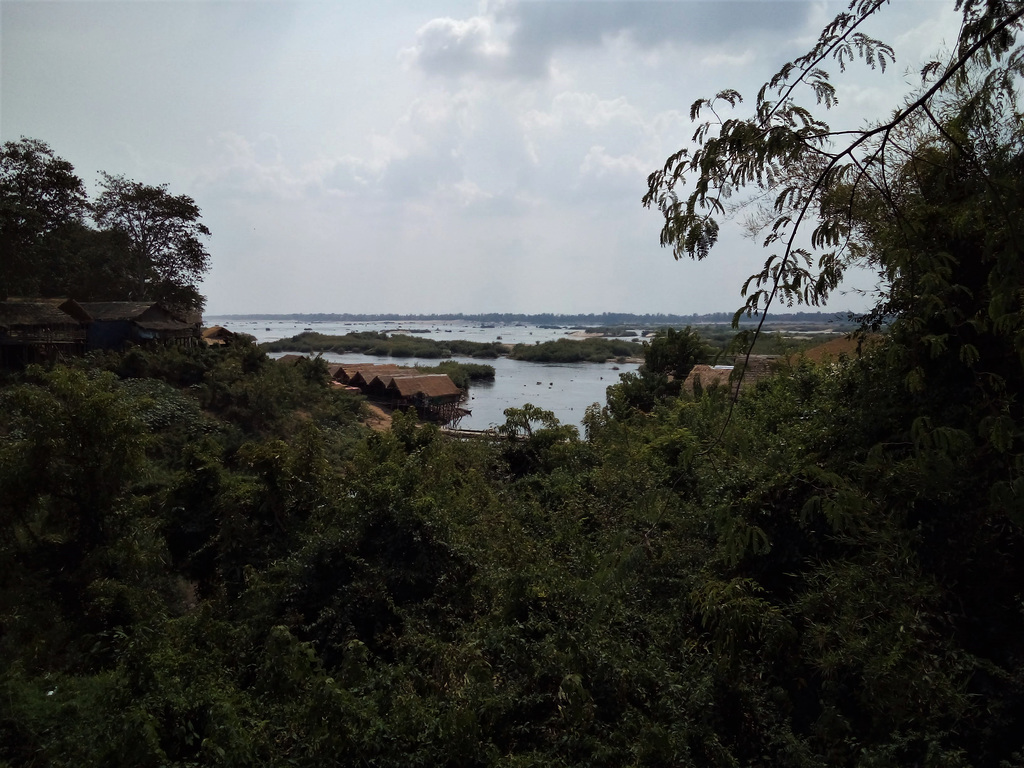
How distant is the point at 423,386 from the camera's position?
81.5 ft

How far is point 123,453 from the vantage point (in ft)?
21.4

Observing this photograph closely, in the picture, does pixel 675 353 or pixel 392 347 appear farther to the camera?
pixel 392 347

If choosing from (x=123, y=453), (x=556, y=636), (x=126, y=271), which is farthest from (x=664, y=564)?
(x=126, y=271)

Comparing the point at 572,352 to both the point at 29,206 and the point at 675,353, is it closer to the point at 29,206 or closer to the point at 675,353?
the point at 675,353

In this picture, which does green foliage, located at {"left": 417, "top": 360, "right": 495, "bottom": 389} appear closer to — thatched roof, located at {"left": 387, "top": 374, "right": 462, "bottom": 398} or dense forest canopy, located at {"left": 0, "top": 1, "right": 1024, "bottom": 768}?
thatched roof, located at {"left": 387, "top": 374, "right": 462, "bottom": 398}

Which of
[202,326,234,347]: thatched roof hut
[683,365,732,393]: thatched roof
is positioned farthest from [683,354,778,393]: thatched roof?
[202,326,234,347]: thatched roof hut

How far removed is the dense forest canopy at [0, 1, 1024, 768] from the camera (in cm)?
239

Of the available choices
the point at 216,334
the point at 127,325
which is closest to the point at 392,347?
the point at 216,334

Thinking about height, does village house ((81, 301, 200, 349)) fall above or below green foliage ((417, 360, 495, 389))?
above

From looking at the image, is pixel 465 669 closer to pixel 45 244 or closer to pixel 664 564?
pixel 664 564

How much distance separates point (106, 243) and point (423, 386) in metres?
11.8

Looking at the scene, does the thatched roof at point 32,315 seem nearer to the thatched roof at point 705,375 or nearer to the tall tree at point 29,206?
the tall tree at point 29,206

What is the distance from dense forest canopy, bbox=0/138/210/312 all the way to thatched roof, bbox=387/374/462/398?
25.8ft

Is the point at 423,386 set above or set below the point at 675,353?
below
